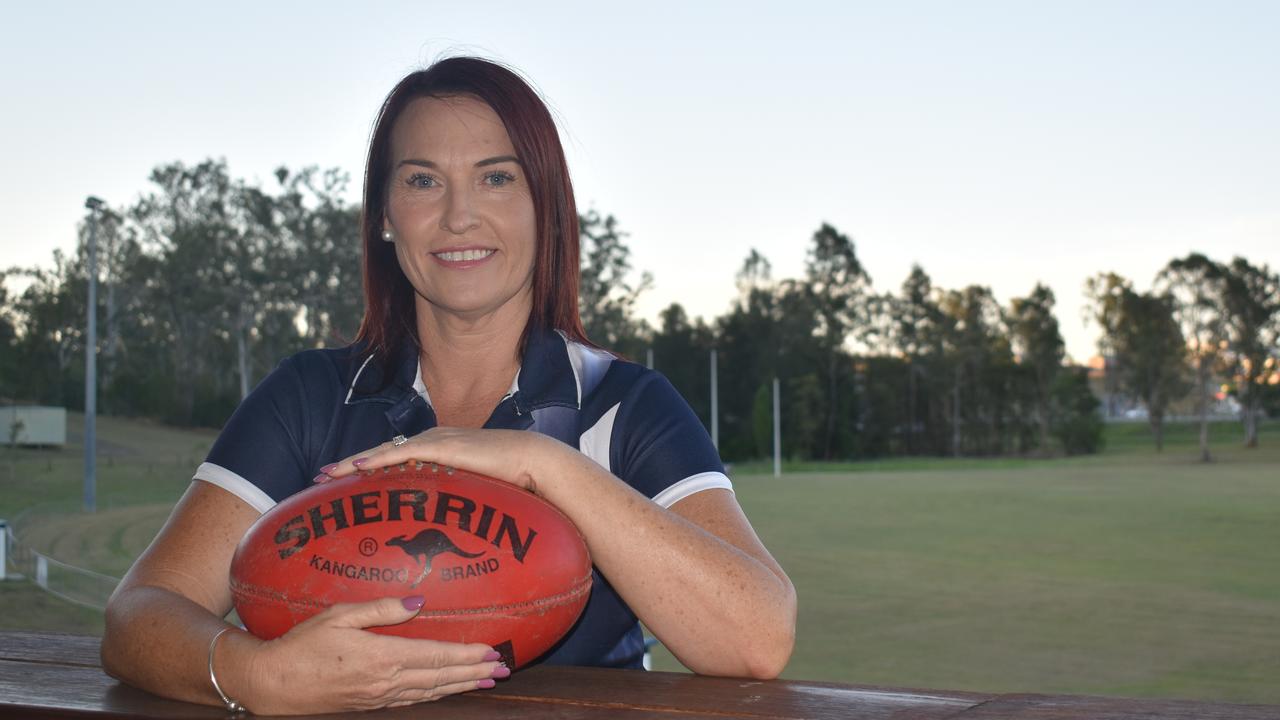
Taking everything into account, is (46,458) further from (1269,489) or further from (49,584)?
(1269,489)

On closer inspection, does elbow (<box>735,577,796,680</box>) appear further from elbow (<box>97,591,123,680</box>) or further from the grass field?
the grass field

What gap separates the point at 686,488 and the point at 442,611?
53 centimetres

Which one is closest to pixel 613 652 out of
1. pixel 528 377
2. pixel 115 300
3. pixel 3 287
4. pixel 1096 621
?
pixel 528 377

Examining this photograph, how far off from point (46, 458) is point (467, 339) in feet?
103

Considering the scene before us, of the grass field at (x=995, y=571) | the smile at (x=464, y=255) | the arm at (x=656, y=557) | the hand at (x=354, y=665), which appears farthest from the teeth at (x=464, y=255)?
the grass field at (x=995, y=571)

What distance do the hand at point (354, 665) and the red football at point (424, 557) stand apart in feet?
0.24

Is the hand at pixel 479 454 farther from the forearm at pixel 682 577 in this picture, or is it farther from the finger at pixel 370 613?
the finger at pixel 370 613

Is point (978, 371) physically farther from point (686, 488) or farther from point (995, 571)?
point (686, 488)

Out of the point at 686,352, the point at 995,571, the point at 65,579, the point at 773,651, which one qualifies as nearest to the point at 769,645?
the point at 773,651

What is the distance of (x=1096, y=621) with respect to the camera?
12.1 meters

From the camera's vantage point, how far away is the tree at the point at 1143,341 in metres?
58.7

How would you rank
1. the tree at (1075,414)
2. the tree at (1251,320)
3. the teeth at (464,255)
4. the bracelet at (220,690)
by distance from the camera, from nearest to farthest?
the bracelet at (220,690)
the teeth at (464,255)
the tree at (1251,320)
the tree at (1075,414)

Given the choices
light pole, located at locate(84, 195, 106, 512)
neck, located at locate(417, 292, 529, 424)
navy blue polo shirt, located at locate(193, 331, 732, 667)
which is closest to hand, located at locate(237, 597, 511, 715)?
navy blue polo shirt, located at locate(193, 331, 732, 667)

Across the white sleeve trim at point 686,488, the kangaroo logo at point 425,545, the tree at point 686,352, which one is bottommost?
the kangaroo logo at point 425,545
